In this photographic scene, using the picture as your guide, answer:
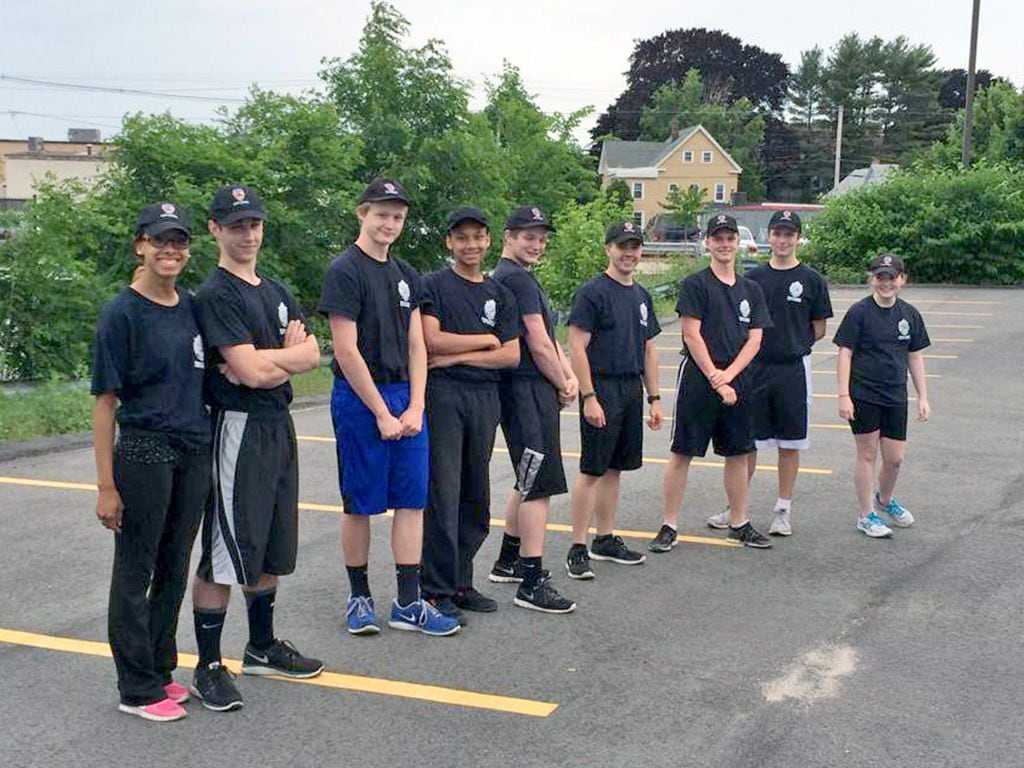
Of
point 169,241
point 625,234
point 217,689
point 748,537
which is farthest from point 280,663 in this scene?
point 748,537

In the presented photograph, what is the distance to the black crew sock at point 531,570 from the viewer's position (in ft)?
19.0

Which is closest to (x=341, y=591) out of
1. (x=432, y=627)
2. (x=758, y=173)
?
(x=432, y=627)

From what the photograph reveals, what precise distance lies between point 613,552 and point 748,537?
936 mm

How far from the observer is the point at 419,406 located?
5.19 m

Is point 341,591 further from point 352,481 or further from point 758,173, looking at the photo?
point 758,173

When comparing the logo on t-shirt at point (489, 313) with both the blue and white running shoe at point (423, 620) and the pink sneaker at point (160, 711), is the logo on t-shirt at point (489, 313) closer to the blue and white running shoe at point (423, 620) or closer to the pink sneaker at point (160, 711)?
the blue and white running shoe at point (423, 620)

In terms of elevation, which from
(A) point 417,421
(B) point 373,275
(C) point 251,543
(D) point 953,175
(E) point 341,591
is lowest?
(E) point 341,591

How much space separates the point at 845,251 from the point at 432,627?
1077 inches

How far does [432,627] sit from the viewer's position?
17.7ft

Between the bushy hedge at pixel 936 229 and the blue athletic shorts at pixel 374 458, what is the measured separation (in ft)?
86.3

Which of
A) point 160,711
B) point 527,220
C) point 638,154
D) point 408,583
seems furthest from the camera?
point 638,154

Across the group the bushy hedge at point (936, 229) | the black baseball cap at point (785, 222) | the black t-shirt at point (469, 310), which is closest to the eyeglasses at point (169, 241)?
the black t-shirt at point (469, 310)

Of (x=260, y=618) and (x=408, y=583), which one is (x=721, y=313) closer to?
(x=408, y=583)

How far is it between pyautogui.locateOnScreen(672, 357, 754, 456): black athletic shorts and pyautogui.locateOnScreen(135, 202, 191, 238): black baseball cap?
3.40 meters
